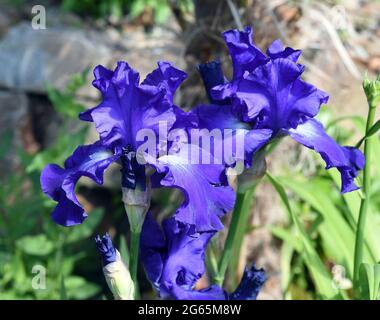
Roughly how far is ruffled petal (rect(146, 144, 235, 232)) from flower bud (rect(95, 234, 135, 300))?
16 centimetres

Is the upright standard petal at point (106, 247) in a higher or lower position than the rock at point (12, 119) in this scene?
lower

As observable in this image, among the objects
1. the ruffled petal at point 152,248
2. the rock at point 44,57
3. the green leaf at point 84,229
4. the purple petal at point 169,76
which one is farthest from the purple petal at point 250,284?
the rock at point 44,57

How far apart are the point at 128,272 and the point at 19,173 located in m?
1.93

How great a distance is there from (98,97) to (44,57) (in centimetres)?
53

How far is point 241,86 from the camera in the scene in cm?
127

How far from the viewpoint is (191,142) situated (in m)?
→ 1.26

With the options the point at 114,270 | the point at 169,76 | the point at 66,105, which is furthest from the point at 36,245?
the point at 169,76

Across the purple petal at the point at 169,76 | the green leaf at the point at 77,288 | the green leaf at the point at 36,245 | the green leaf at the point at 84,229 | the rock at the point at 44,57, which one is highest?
the rock at the point at 44,57

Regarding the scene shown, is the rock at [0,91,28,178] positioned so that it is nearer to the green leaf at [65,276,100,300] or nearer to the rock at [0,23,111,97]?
the rock at [0,23,111,97]

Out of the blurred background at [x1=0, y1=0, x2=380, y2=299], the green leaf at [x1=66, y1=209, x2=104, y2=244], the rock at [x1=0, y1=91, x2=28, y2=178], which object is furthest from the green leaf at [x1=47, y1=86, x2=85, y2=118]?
the rock at [x1=0, y1=91, x2=28, y2=178]

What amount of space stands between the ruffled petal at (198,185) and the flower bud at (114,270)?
0.16 metres

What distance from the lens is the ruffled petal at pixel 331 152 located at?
4.20 ft

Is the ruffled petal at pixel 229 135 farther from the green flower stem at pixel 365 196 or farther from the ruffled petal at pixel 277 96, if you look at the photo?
the green flower stem at pixel 365 196

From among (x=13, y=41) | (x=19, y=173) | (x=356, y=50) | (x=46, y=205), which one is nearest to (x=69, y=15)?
(x=13, y=41)
